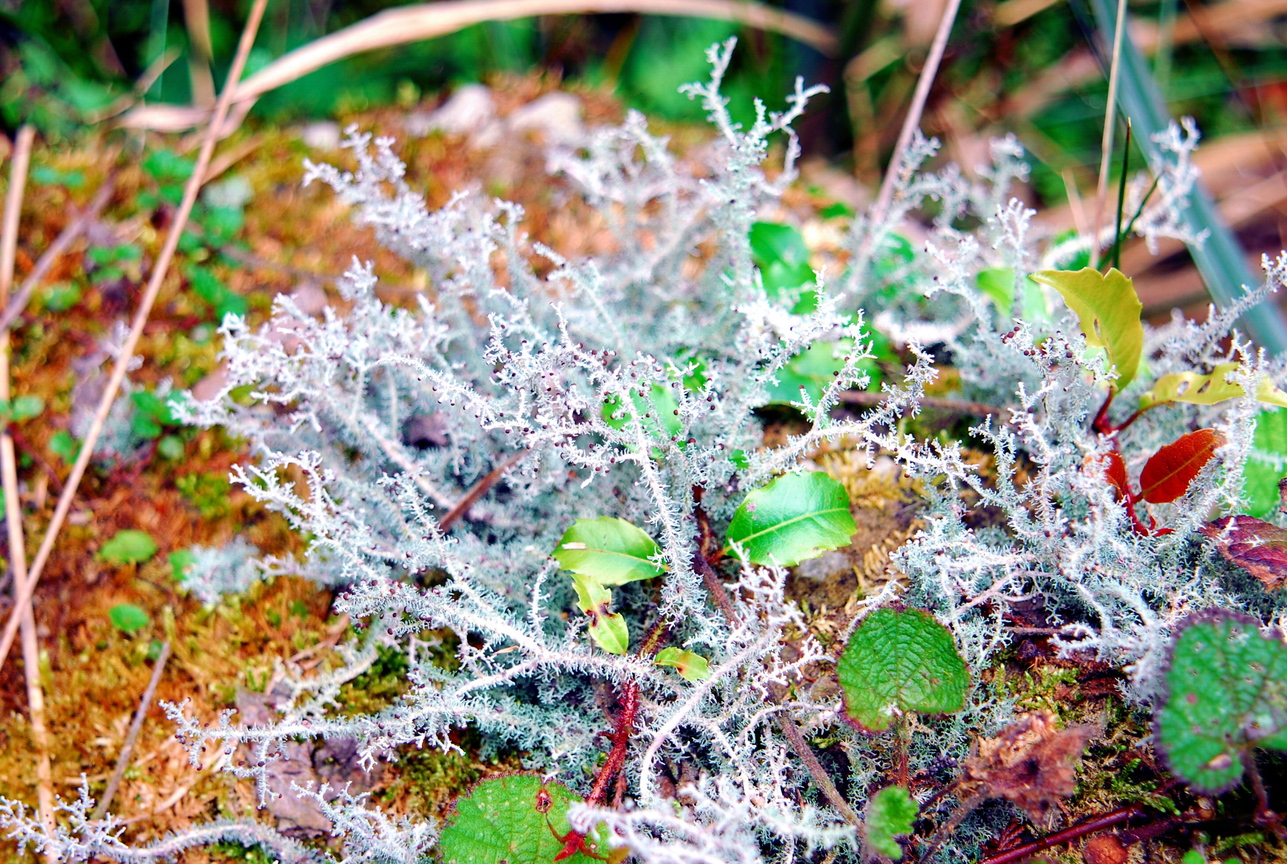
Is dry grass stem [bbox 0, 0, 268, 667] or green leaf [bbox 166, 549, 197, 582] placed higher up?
dry grass stem [bbox 0, 0, 268, 667]

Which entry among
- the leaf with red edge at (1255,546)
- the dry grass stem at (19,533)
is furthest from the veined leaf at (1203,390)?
the dry grass stem at (19,533)

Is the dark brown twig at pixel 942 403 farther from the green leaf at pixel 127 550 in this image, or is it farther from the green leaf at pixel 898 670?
the green leaf at pixel 127 550

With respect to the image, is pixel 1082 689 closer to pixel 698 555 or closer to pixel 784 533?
pixel 784 533

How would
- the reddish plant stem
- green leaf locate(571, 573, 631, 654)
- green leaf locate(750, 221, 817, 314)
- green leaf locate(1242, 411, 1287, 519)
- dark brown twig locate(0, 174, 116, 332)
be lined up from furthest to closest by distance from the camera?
dark brown twig locate(0, 174, 116, 332) → green leaf locate(750, 221, 817, 314) → green leaf locate(1242, 411, 1287, 519) → green leaf locate(571, 573, 631, 654) → the reddish plant stem

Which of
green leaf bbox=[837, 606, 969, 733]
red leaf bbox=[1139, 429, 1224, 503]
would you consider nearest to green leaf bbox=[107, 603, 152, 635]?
green leaf bbox=[837, 606, 969, 733]

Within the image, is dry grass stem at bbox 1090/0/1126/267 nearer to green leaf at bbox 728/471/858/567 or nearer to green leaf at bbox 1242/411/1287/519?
green leaf at bbox 1242/411/1287/519
